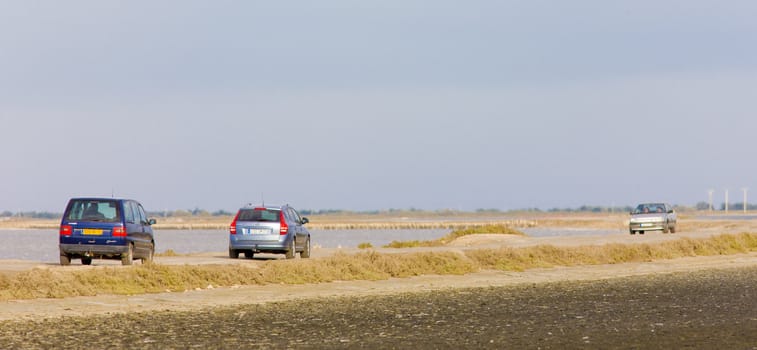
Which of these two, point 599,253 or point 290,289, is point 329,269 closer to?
point 290,289

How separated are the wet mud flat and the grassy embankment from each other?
4288 mm

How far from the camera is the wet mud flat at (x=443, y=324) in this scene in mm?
20094

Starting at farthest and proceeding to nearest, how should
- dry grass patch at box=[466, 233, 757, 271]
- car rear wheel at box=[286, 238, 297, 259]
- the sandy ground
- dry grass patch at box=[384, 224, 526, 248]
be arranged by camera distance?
dry grass patch at box=[384, 224, 526, 248] → dry grass patch at box=[466, 233, 757, 271] → car rear wheel at box=[286, 238, 297, 259] → the sandy ground

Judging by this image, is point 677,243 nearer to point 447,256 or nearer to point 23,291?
point 447,256

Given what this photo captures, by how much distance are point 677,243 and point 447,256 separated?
1642cm

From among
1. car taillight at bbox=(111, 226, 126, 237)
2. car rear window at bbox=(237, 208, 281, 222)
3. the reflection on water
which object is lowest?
the reflection on water

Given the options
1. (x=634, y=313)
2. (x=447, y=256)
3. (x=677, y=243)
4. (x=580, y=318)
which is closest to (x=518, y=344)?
(x=580, y=318)

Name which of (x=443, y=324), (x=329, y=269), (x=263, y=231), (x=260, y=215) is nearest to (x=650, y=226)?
(x=260, y=215)

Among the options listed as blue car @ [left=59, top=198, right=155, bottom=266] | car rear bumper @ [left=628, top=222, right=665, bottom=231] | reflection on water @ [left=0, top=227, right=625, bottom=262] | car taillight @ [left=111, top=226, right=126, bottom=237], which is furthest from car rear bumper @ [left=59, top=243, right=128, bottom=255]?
car rear bumper @ [left=628, top=222, right=665, bottom=231]

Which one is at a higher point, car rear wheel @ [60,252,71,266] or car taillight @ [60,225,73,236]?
car taillight @ [60,225,73,236]

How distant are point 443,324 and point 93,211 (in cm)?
1328

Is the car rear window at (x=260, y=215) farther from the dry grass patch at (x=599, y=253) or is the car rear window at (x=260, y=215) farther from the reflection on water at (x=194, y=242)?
the reflection on water at (x=194, y=242)

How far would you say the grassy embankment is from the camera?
94.9ft

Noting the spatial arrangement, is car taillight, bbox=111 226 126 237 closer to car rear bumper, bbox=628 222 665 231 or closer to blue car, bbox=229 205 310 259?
blue car, bbox=229 205 310 259
